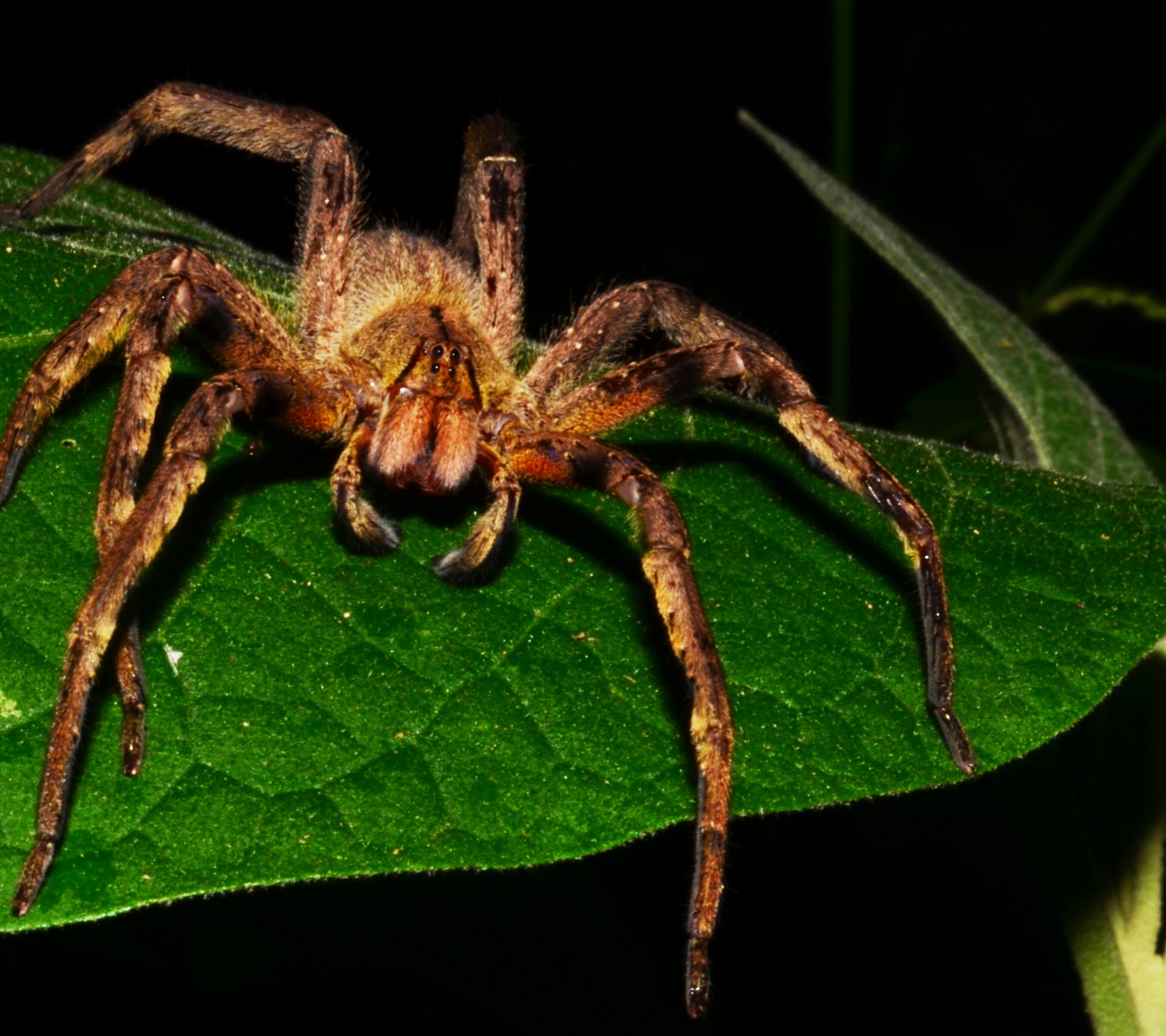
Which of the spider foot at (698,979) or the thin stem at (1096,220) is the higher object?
the thin stem at (1096,220)

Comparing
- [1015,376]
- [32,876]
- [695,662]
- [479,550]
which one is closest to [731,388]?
[1015,376]

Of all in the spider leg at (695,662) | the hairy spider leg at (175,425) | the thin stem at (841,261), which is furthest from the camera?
the thin stem at (841,261)

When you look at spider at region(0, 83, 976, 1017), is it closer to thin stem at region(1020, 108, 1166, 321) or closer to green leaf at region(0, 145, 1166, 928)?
green leaf at region(0, 145, 1166, 928)

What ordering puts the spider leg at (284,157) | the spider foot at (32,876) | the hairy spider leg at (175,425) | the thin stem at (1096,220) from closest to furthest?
the spider foot at (32,876) < the hairy spider leg at (175,425) < the spider leg at (284,157) < the thin stem at (1096,220)

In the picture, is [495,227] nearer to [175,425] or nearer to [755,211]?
[175,425]

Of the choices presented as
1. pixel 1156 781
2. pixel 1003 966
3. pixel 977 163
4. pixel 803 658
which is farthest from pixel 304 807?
pixel 977 163

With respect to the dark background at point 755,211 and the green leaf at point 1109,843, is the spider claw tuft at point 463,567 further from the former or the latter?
the green leaf at point 1109,843

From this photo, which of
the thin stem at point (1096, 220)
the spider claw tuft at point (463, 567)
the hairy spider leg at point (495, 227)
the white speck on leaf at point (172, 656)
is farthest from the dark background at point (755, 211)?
the white speck on leaf at point (172, 656)

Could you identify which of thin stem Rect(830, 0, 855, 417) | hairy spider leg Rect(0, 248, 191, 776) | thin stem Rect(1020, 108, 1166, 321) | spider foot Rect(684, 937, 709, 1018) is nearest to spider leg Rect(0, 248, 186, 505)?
hairy spider leg Rect(0, 248, 191, 776)
